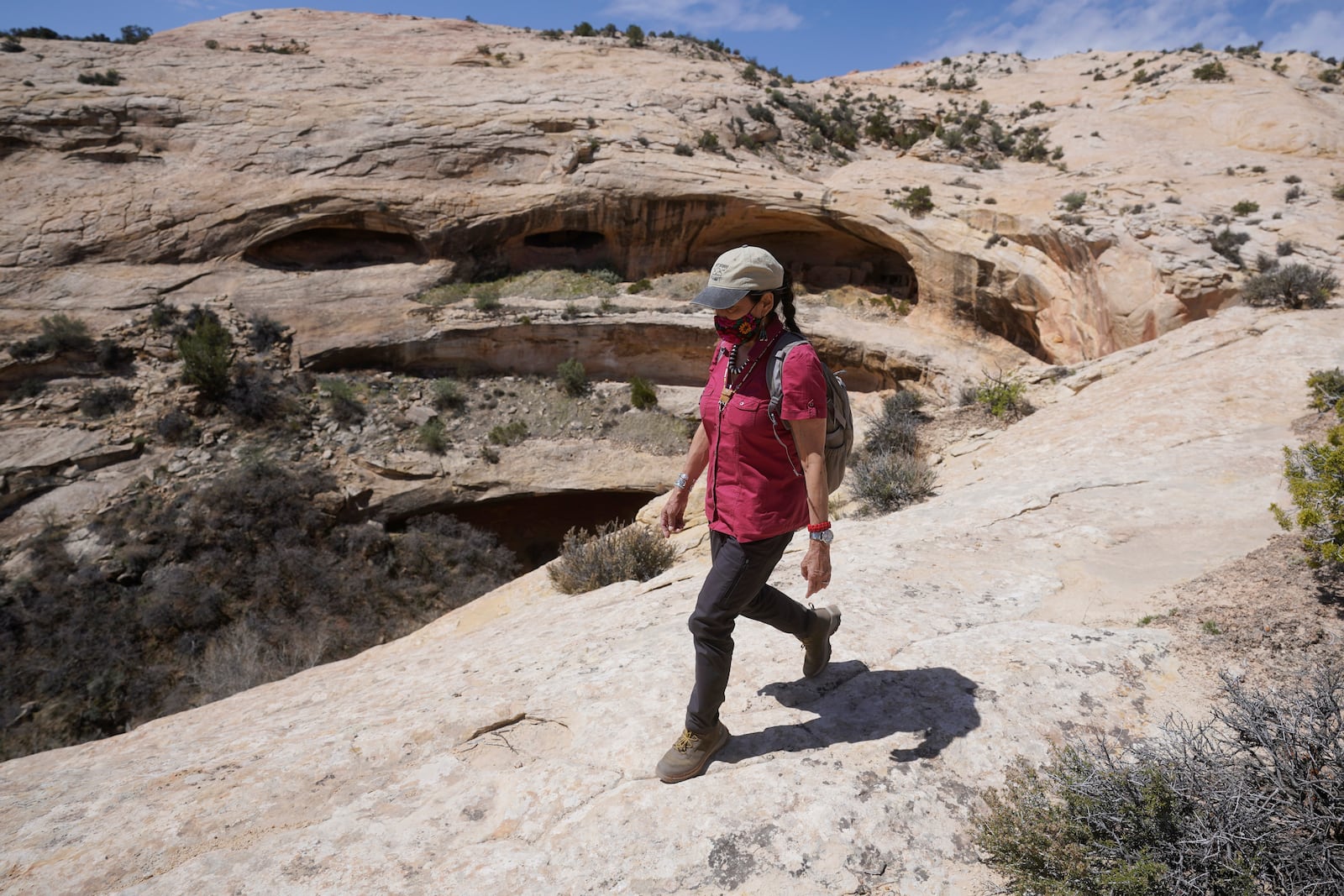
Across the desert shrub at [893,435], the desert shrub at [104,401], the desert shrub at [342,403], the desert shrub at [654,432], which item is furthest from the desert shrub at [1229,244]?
the desert shrub at [104,401]

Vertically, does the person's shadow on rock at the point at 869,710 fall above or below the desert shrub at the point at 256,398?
above

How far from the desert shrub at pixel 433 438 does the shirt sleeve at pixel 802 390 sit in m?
11.2

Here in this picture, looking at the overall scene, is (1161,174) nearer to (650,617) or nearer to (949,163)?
(949,163)

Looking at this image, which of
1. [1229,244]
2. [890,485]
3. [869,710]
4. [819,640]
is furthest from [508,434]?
[1229,244]

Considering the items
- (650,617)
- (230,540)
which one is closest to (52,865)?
(650,617)

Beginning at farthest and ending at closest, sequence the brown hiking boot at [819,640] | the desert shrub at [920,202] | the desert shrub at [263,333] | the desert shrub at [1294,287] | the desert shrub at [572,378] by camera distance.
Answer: the desert shrub at [572,378] → the desert shrub at [263,333] → the desert shrub at [920,202] → the desert shrub at [1294,287] → the brown hiking boot at [819,640]

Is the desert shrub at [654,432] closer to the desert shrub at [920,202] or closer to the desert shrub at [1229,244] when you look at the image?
the desert shrub at [920,202]

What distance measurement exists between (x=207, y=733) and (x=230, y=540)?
8.35 m

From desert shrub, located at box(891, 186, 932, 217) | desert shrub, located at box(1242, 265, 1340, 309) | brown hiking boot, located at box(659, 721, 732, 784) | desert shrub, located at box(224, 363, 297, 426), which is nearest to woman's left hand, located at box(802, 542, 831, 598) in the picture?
brown hiking boot, located at box(659, 721, 732, 784)

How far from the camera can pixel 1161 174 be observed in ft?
38.3

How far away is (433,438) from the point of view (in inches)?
480

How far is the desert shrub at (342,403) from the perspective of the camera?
12500 mm

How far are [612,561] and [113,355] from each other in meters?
12.5

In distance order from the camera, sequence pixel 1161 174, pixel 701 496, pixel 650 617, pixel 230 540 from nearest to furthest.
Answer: pixel 650 617 → pixel 701 496 → pixel 230 540 → pixel 1161 174
